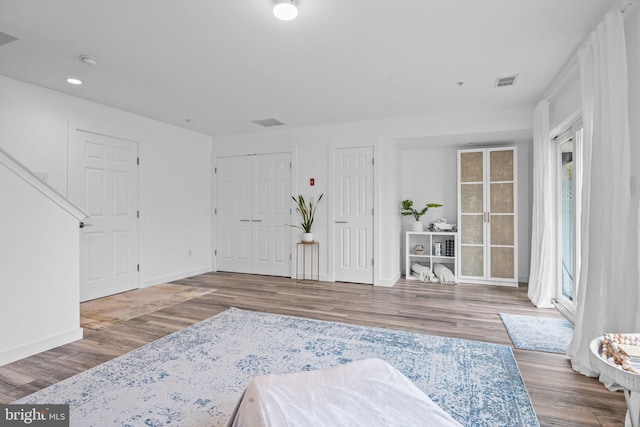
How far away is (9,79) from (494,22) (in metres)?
4.66

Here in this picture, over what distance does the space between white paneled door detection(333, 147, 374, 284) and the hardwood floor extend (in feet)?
1.12

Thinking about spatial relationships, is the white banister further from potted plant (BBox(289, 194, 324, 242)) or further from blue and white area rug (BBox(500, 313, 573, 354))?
blue and white area rug (BBox(500, 313, 573, 354))

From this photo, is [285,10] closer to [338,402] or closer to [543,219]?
[338,402]

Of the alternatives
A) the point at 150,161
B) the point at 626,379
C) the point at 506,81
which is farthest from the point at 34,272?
the point at 506,81

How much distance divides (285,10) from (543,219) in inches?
142

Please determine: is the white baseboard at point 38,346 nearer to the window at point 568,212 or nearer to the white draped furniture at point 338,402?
the white draped furniture at point 338,402

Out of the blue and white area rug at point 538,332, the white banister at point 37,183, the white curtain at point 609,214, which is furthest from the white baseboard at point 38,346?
the white curtain at point 609,214

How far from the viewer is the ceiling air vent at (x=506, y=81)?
3582 millimetres

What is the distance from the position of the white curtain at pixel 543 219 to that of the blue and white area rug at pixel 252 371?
165 centimetres

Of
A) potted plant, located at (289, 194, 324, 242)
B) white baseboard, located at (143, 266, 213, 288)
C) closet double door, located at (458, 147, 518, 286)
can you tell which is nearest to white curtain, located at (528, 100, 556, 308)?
closet double door, located at (458, 147, 518, 286)

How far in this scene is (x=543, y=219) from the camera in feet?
13.1

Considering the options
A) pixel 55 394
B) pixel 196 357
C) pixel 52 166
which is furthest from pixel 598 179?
pixel 52 166

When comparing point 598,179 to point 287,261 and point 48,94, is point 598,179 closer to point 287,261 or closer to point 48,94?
point 287,261

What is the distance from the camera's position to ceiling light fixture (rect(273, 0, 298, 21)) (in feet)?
7.28
